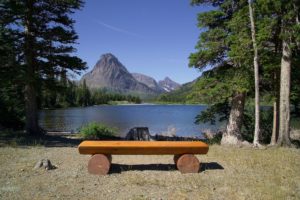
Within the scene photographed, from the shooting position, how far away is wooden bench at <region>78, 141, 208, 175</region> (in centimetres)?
775

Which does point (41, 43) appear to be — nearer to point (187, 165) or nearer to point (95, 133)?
point (95, 133)

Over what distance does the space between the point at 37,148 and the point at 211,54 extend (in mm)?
8398

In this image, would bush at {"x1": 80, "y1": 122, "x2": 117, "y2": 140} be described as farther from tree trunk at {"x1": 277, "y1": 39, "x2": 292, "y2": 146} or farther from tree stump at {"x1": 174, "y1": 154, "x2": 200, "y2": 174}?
tree stump at {"x1": 174, "y1": 154, "x2": 200, "y2": 174}

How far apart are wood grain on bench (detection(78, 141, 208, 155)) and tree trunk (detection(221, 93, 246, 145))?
22.6 feet

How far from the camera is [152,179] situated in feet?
24.6

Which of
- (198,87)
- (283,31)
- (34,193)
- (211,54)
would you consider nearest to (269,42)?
(283,31)

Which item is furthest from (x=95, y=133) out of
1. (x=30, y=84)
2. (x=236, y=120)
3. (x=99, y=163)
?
(x=99, y=163)

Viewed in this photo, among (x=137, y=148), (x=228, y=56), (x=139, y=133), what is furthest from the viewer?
(x=139, y=133)

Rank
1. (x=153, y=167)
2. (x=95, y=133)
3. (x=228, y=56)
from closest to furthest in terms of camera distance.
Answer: (x=153, y=167) → (x=228, y=56) → (x=95, y=133)

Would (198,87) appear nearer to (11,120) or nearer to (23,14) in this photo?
(23,14)

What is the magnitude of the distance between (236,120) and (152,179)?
7974 mm

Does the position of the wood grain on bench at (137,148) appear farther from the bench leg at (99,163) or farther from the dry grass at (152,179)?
the dry grass at (152,179)

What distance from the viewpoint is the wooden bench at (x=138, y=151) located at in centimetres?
775

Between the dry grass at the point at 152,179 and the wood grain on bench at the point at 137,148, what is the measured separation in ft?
1.93
